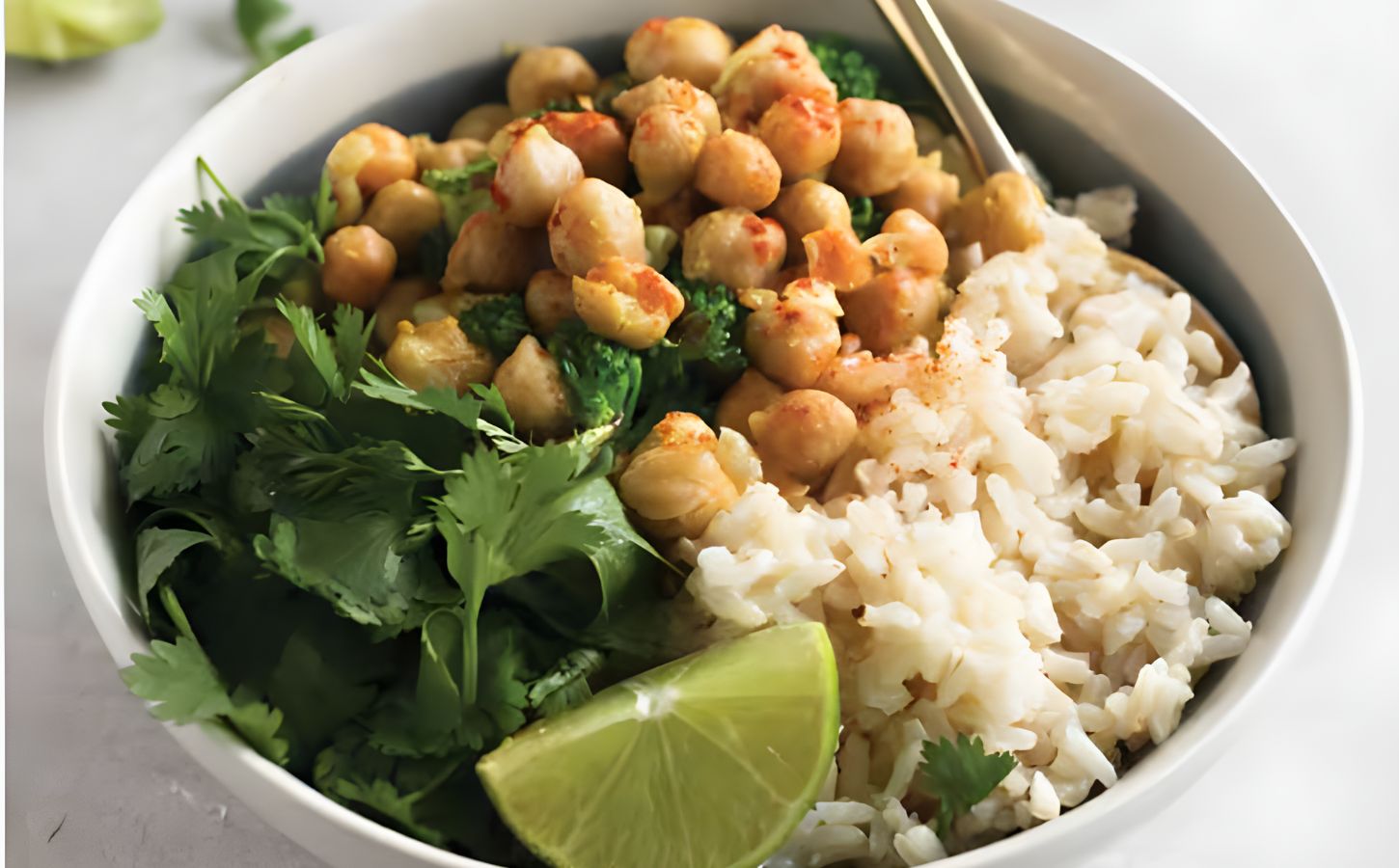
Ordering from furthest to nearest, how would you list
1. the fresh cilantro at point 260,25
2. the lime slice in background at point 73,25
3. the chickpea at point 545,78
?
the fresh cilantro at point 260,25 → the lime slice in background at point 73,25 → the chickpea at point 545,78

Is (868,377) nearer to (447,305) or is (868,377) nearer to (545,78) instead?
(447,305)

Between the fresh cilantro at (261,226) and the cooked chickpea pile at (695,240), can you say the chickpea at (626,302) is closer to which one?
the cooked chickpea pile at (695,240)

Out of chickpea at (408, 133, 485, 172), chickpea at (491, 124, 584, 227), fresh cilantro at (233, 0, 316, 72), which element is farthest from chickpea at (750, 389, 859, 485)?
fresh cilantro at (233, 0, 316, 72)

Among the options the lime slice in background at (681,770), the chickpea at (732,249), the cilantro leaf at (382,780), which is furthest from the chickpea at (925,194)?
the cilantro leaf at (382,780)

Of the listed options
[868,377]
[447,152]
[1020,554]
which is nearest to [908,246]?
[868,377]

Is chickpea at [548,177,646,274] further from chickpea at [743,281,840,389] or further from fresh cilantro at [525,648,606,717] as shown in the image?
fresh cilantro at [525,648,606,717]

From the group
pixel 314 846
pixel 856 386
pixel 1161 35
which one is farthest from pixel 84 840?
pixel 1161 35
